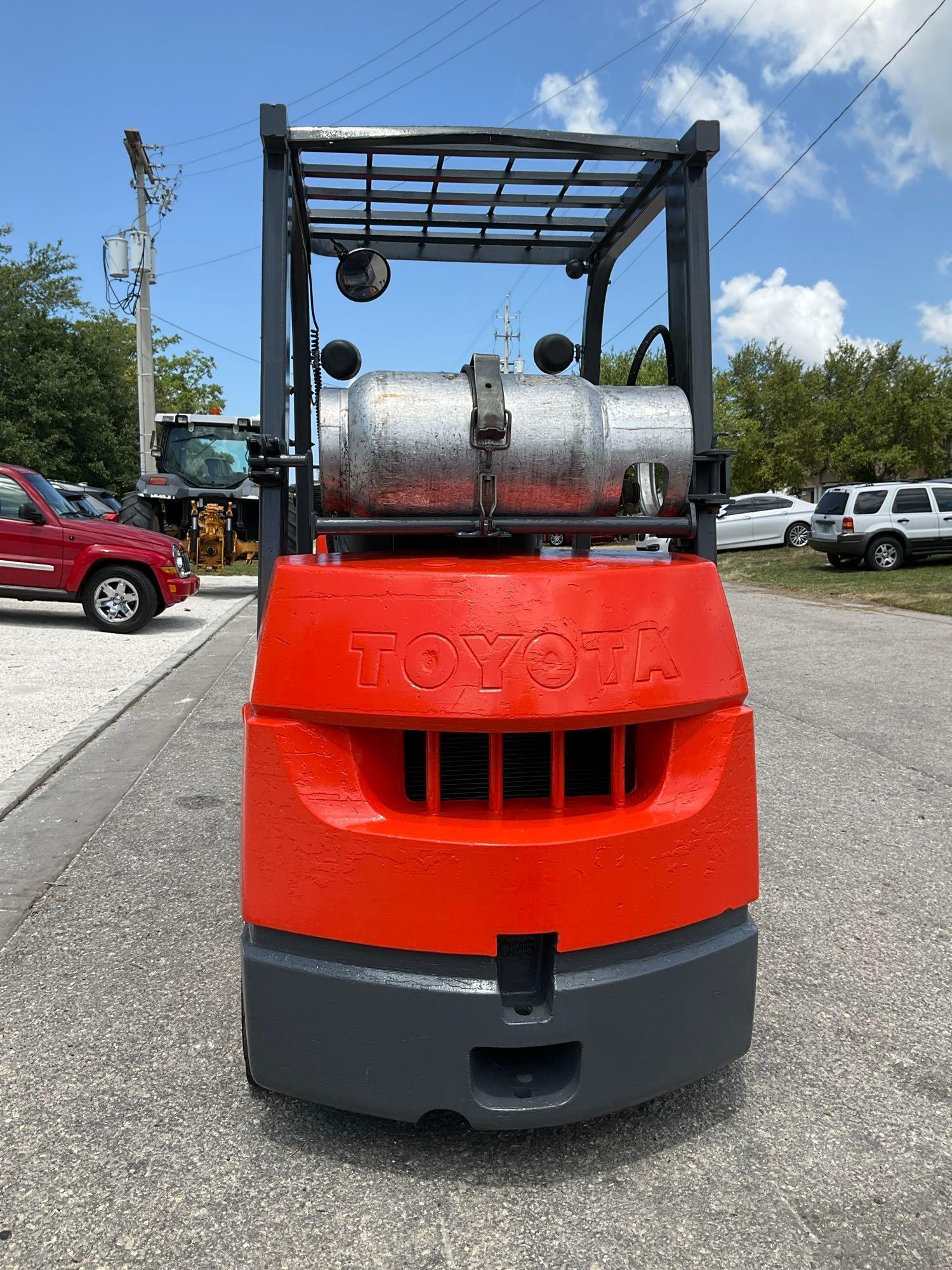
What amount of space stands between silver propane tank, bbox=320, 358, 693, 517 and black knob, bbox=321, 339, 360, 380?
22.8 inches

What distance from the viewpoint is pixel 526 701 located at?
213cm

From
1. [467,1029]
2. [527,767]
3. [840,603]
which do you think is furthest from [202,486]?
[467,1029]

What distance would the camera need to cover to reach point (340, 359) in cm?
318

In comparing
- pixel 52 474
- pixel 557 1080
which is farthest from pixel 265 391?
pixel 52 474

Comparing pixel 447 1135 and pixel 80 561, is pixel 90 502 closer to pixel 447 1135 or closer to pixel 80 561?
pixel 80 561

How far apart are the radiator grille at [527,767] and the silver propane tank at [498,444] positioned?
60 cm

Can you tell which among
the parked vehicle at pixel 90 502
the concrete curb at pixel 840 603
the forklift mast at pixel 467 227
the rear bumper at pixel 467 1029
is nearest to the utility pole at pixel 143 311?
the parked vehicle at pixel 90 502

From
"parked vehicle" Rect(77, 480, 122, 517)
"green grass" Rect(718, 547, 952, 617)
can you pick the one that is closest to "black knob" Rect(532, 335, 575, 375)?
"green grass" Rect(718, 547, 952, 617)

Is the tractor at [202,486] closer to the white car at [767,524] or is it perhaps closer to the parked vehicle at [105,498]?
the parked vehicle at [105,498]

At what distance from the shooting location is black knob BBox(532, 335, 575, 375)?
11.4 ft

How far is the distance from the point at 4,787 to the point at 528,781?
3937 mm

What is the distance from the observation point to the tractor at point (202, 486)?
1844 cm

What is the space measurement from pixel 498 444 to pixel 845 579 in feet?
60.5

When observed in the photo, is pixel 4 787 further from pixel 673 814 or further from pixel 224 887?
pixel 673 814
